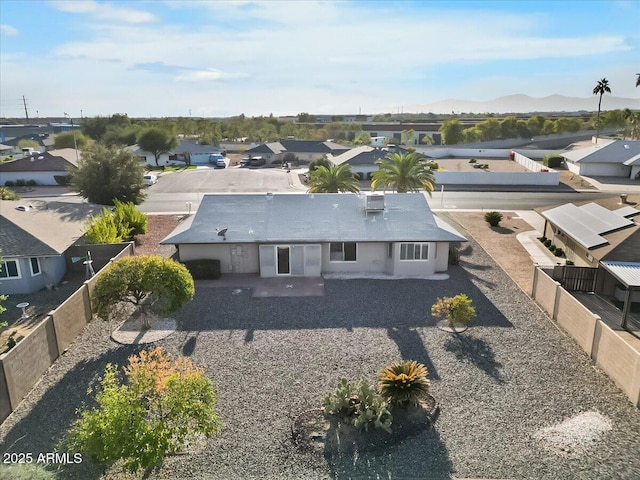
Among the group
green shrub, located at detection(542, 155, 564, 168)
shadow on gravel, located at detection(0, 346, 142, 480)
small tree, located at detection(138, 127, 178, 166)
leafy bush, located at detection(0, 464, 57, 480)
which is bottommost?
shadow on gravel, located at detection(0, 346, 142, 480)

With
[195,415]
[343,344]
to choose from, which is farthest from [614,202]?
[195,415]

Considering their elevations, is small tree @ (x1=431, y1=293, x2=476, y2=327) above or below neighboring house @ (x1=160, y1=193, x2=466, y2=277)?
below

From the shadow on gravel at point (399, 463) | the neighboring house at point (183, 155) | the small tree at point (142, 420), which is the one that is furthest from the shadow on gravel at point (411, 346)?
the neighboring house at point (183, 155)

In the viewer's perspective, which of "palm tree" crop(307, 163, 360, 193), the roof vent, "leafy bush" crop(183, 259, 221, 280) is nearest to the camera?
"leafy bush" crop(183, 259, 221, 280)

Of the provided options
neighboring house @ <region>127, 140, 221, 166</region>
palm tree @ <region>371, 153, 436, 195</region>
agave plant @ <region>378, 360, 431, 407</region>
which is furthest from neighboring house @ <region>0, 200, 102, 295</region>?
neighboring house @ <region>127, 140, 221, 166</region>

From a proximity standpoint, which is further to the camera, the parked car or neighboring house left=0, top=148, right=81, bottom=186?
the parked car

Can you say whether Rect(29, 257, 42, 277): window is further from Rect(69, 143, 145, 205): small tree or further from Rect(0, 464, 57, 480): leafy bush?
Rect(0, 464, 57, 480): leafy bush

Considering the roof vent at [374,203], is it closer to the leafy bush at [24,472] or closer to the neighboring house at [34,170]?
the leafy bush at [24,472]

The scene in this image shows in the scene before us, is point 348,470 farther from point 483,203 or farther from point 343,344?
point 483,203
